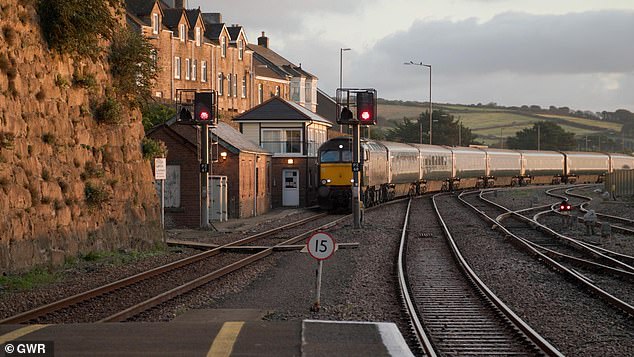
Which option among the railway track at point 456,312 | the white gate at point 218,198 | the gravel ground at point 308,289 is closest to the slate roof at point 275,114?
the white gate at point 218,198

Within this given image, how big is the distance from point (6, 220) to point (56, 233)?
235 cm

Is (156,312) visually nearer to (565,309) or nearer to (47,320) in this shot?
(47,320)

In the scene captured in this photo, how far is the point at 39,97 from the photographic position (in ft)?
62.2

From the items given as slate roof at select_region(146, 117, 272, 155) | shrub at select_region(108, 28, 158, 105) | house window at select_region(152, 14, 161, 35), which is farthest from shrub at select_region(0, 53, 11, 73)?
house window at select_region(152, 14, 161, 35)

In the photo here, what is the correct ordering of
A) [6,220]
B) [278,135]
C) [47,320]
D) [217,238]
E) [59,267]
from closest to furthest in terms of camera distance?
[47,320]
[6,220]
[59,267]
[217,238]
[278,135]

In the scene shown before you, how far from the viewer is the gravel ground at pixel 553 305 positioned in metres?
11.7

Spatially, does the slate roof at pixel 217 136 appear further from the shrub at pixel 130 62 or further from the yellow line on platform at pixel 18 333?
the yellow line on platform at pixel 18 333

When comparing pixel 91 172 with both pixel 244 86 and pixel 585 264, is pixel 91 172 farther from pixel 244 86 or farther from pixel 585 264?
pixel 244 86

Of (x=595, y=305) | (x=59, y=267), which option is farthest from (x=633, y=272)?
(x=59, y=267)

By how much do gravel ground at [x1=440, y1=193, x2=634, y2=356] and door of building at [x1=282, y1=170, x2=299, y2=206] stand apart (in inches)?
956

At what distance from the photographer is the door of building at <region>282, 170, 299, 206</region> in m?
49.3

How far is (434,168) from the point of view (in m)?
61.9

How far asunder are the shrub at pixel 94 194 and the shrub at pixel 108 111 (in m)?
1.77

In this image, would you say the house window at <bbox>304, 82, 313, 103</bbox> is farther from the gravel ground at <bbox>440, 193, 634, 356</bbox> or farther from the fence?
the gravel ground at <bbox>440, 193, 634, 356</bbox>
